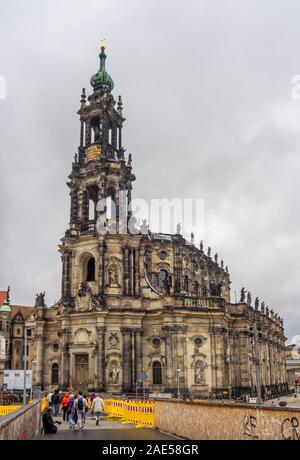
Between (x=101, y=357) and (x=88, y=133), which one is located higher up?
(x=88, y=133)

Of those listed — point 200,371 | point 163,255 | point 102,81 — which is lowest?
point 200,371

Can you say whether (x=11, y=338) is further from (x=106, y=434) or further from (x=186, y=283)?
(x=106, y=434)

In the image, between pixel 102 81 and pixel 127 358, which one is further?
pixel 102 81

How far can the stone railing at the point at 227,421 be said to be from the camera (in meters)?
11.7

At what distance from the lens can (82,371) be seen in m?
50.6

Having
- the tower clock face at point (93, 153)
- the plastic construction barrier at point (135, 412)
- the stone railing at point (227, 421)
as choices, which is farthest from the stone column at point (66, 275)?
the stone railing at point (227, 421)

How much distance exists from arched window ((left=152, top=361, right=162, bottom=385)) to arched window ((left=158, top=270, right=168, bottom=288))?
1062cm

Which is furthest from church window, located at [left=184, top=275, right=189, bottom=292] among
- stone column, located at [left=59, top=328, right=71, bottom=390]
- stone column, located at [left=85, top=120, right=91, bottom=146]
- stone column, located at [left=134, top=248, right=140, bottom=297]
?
stone column, located at [left=85, top=120, right=91, bottom=146]

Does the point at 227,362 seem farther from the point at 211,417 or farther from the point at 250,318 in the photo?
the point at 211,417

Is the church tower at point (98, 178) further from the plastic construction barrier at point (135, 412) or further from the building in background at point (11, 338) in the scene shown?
the building in background at point (11, 338)

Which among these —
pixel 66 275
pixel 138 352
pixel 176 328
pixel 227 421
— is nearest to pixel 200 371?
pixel 176 328

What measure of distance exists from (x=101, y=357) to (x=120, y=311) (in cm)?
453

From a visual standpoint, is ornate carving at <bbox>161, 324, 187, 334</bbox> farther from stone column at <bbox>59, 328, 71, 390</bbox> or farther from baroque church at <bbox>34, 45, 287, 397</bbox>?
stone column at <bbox>59, 328, 71, 390</bbox>

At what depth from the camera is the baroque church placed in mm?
49969
